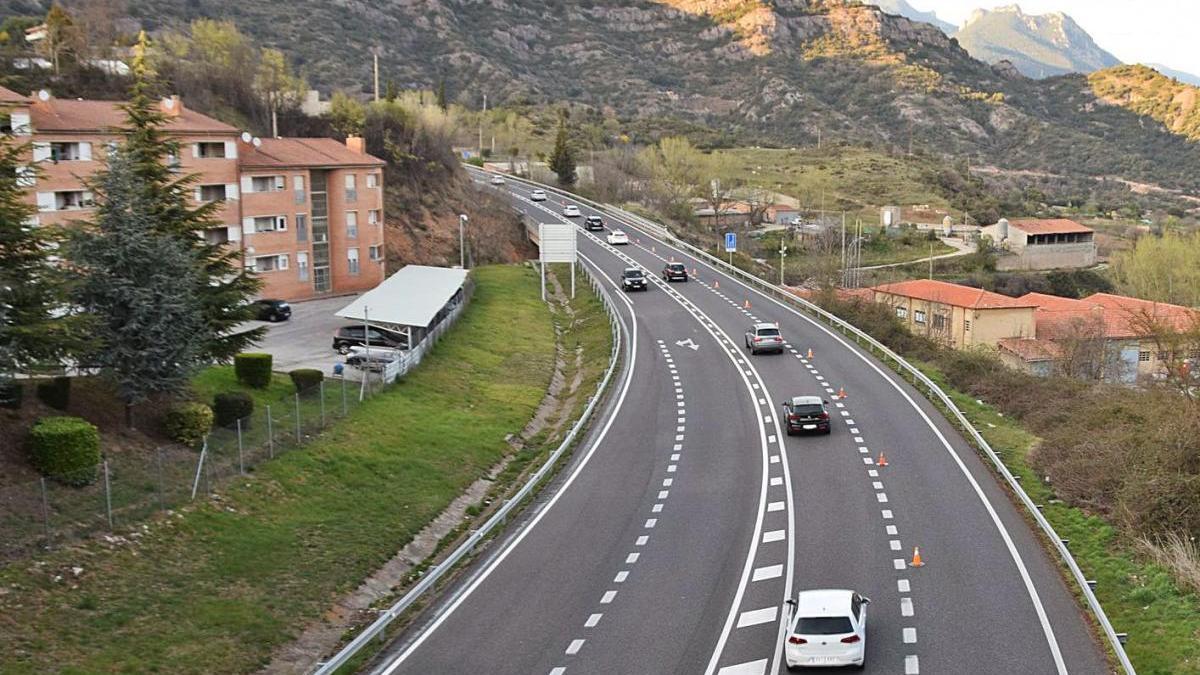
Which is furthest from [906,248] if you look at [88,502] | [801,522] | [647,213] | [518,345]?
[88,502]

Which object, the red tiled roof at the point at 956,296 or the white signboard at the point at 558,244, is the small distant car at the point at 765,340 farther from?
the red tiled roof at the point at 956,296

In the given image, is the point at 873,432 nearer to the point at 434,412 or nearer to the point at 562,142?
the point at 434,412

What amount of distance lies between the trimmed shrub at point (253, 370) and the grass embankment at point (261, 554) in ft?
12.0

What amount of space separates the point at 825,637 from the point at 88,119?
49375mm

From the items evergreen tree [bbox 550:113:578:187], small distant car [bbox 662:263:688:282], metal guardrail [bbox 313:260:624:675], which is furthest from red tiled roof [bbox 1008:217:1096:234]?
metal guardrail [bbox 313:260:624:675]

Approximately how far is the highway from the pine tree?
34.9ft

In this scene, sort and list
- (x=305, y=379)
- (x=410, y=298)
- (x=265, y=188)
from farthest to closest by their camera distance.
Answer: (x=265, y=188) < (x=410, y=298) < (x=305, y=379)

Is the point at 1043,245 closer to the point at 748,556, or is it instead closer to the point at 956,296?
the point at 956,296

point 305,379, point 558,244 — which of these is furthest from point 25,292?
point 558,244

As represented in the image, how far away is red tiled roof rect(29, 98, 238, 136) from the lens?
5325 cm

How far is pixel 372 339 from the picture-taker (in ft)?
157

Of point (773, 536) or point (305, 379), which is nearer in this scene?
point (773, 536)

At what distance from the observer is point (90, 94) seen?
2913 inches

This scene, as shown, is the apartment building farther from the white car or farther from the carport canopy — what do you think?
the white car
